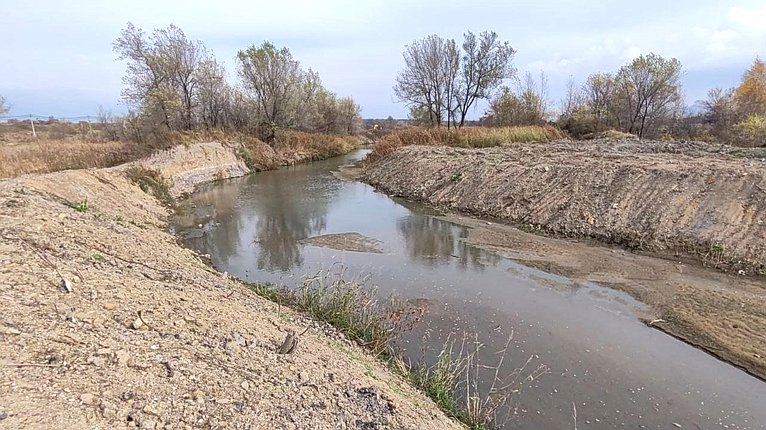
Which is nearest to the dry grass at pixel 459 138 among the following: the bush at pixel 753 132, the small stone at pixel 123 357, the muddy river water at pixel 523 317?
the bush at pixel 753 132

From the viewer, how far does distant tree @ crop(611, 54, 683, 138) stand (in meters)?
29.3

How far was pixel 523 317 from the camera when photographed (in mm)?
6883

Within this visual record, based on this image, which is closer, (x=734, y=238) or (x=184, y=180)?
(x=734, y=238)

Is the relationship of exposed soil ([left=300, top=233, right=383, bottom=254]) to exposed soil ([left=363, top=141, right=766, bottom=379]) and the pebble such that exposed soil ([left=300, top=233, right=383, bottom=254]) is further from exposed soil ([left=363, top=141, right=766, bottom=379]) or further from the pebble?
the pebble

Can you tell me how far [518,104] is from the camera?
115 feet

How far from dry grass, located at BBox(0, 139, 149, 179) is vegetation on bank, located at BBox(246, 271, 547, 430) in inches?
519

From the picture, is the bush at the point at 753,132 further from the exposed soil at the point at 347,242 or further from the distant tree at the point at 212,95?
the distant tree at the point at 212,95

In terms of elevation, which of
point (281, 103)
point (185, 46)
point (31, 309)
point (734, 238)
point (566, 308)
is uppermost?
point (185, 46)

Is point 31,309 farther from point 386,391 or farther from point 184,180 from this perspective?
point 184,180

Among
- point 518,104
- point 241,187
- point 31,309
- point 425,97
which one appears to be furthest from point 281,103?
point 31,309

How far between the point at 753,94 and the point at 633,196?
2906 centimetres

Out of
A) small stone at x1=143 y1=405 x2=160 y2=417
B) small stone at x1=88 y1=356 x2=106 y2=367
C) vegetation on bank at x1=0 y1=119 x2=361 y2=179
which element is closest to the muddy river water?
small stone at x1=143 y1=405 x2=160 y2=417

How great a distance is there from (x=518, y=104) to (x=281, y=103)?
19.0 meters

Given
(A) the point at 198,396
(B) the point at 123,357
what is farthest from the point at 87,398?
(A) the point at 198,396
